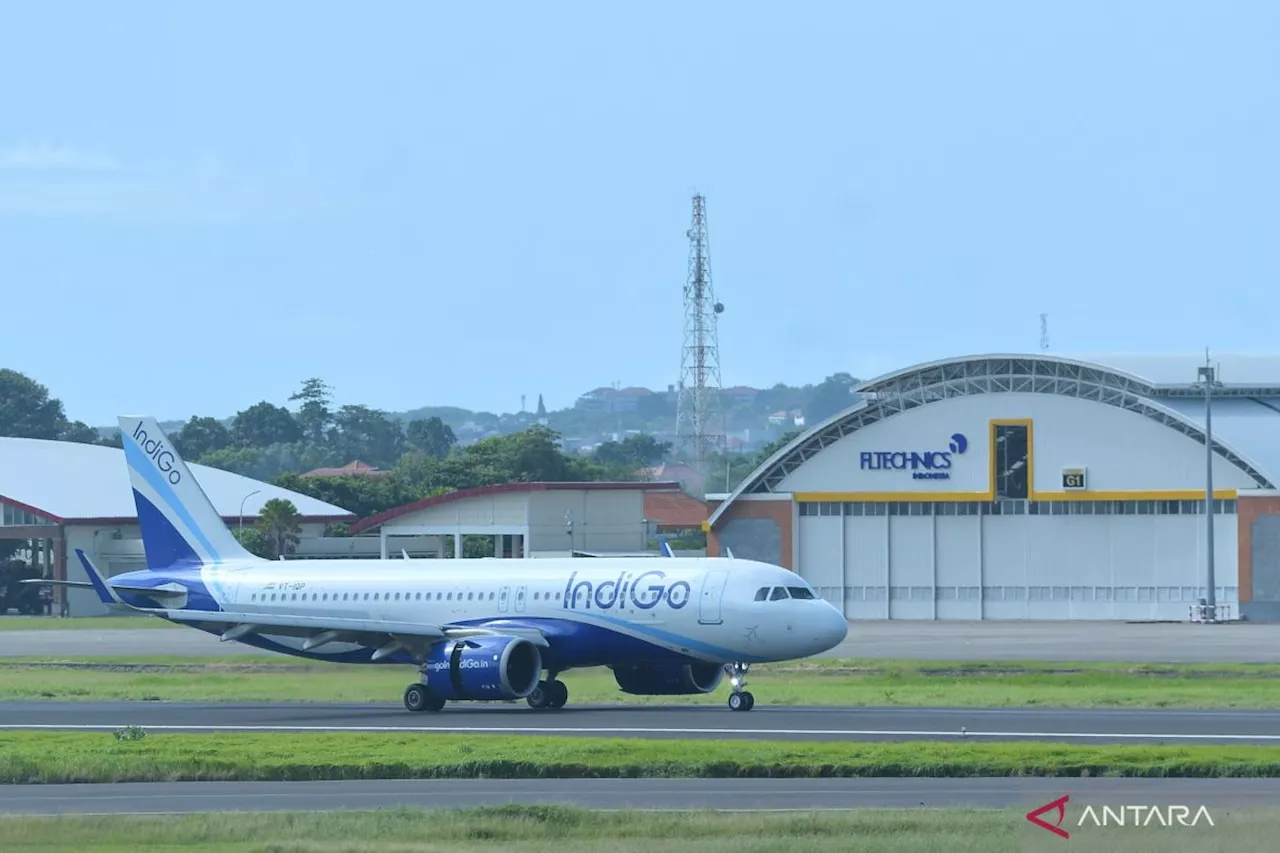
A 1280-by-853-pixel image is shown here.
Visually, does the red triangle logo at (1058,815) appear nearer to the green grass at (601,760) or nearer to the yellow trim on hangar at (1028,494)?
the green grass at (601,760)

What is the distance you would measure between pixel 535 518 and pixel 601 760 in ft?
236

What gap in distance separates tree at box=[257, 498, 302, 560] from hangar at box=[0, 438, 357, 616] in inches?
136

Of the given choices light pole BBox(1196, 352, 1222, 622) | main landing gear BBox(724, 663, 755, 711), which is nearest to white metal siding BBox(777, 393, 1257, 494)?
light pole BBox(1196, 352, 1222, 622)

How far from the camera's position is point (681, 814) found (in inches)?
988

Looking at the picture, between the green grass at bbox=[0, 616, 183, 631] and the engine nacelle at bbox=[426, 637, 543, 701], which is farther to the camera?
the green grass at bbox=[0, 616, 183, 631]

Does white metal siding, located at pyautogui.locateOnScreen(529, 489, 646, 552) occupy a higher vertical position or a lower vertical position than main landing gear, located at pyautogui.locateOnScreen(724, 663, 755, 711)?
higher

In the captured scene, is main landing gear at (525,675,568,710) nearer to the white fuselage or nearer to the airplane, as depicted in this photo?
the airplane

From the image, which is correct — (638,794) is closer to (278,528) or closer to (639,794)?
(639,794)

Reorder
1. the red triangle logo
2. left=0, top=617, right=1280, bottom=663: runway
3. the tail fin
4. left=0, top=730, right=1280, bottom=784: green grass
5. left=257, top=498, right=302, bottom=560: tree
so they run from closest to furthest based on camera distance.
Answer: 1. the red triangle logo
2. left=0, top=730, right=1280, bottom=784: green grass
3. the tail fin
4. left=0, top=617, right=1280, bottom=663: runway
5. left=257, top=498, right=302, bottom=560: tree

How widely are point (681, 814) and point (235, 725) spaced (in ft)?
58.4

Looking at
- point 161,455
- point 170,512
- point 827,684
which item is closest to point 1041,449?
point 827,684

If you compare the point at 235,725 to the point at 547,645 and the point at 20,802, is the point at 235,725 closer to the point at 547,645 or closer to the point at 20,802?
the point at 547,645

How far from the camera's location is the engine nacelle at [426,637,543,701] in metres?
42.9

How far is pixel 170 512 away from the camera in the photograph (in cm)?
5159
